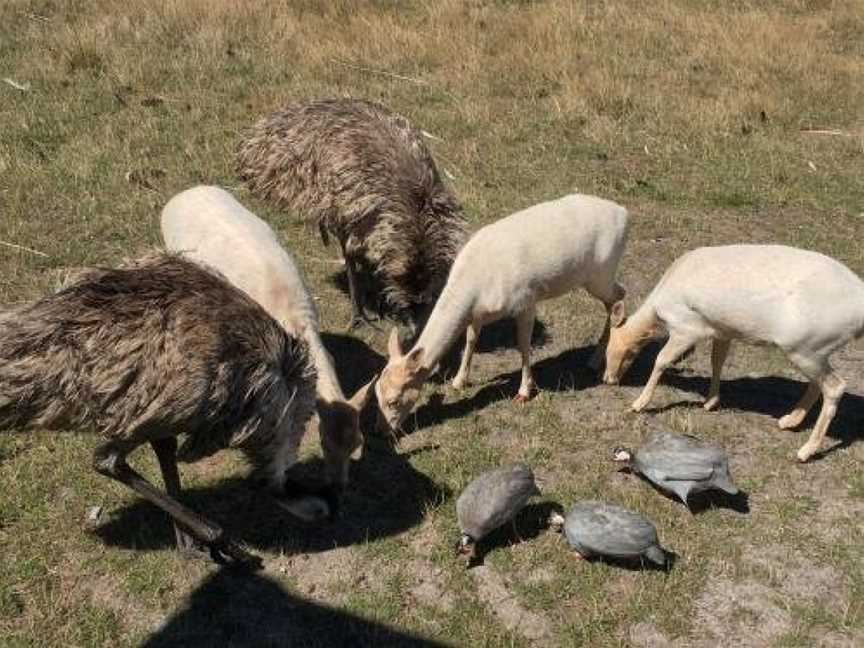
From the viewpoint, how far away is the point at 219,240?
643 centimetres

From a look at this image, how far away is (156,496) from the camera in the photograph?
4.95 meters

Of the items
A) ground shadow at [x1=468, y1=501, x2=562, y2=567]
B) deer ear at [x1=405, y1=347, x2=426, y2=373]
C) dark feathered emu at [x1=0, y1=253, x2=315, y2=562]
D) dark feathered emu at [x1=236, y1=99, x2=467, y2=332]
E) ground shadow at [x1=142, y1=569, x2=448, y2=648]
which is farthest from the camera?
dark feathered emu at [x1=236, y1=99, x2=467, y2=332]

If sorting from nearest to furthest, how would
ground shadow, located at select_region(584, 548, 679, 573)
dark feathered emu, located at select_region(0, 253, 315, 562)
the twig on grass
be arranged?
dark feathered emu, located at select_region(0, 253, 315, 562), ground shadow, located at select_region(584, 548, 679, 573), the twig on grass

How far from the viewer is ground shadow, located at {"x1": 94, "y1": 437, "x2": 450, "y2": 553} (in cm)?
545

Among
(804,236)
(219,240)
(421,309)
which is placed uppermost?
(219,240)

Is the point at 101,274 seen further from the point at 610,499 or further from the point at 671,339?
the point at 671,339

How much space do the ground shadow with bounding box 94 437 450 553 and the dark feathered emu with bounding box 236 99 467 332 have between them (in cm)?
197

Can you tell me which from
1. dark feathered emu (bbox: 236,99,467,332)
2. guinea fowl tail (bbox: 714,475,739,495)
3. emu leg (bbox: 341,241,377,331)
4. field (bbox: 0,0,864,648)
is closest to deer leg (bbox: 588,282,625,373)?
field (bbox: 0,0,864,648)

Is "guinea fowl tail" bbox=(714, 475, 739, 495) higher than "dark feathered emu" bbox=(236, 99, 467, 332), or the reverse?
"dark feathered emu" bbox=(236, 99, 467, 332)

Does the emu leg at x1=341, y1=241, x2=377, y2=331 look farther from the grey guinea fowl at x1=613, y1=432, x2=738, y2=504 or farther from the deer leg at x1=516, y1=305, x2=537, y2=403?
the grey guinea fowl at x1=613, y1=432, x2=738, y2=504

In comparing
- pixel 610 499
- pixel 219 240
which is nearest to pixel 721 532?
pixel 610 499

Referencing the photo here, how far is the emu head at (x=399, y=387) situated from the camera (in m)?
6.31

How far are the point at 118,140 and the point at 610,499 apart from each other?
26.2ft

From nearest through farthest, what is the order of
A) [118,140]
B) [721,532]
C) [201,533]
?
[201,533]
[721,532]
[118,140]
